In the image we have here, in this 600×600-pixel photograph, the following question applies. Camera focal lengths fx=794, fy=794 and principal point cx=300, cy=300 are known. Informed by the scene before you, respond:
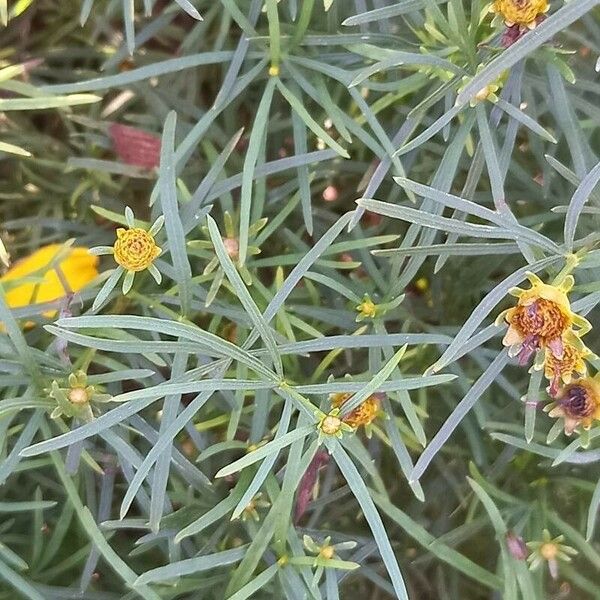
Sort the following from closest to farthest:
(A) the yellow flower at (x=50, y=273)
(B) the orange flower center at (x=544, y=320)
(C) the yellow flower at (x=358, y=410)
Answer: (B) the orange flower center at (x=544, y=320), (C) the yellow flower at (x=358, y=410), (A) the yellow flower at (x=50, y=273)

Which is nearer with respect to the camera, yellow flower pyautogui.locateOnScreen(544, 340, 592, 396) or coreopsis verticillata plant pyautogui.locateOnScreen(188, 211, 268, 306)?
yellow flower pyautogui.locateOnScreen(544, 340, 592, 396)

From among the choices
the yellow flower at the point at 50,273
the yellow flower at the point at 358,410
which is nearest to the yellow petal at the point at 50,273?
the yellow flower at the point at 50,273

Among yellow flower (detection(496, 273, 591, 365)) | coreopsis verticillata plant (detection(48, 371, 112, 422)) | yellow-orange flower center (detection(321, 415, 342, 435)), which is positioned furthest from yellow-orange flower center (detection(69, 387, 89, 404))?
yellow flower (detection(496, 273, 591, 365))

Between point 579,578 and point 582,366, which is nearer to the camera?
point 582,366

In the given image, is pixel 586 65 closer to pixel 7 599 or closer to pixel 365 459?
pixel 365 459

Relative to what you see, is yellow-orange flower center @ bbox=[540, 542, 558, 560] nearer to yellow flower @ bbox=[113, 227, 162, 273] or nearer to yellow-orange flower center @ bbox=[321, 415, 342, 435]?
yellow-orange flower center @ bbox=[321, 415, 342, 435]

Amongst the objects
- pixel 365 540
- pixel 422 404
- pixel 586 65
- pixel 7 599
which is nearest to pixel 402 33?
pixel 586 65

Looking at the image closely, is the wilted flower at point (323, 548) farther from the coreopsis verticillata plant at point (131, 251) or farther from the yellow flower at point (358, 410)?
the coreopsis verticillata plant at point (131, 251)
